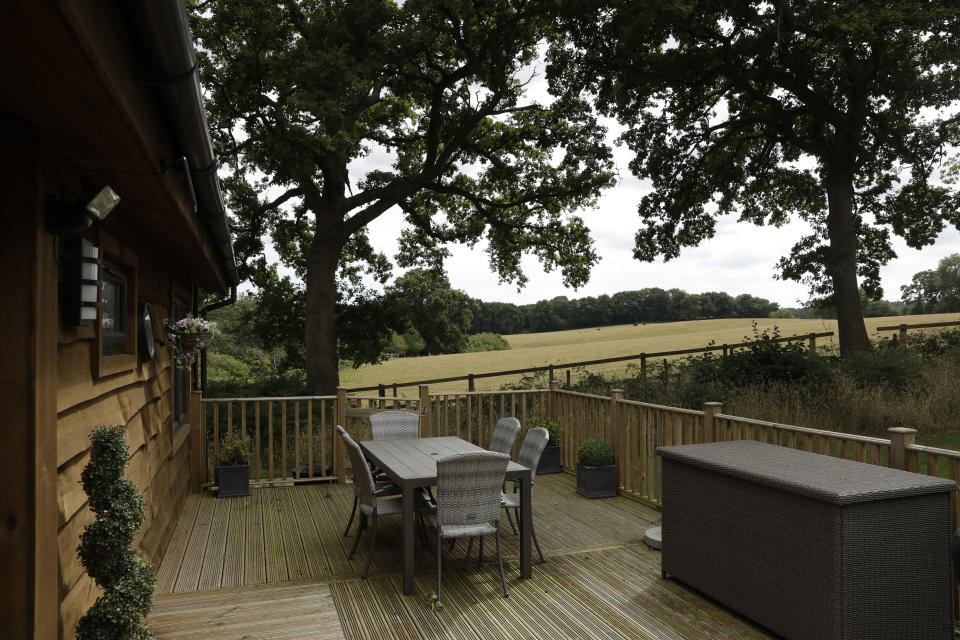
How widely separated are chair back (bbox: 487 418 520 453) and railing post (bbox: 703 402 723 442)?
153cm

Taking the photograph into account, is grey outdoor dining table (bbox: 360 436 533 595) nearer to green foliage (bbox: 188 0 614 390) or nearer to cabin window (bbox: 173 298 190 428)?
cabin window (bbox: 173 298 190 428)

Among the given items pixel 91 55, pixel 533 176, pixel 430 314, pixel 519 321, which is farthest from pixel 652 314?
pixel 91 55

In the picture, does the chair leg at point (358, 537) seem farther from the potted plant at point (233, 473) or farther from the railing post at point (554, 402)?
the railing post at point (554, 402)

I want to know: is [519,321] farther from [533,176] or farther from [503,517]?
[503,517]

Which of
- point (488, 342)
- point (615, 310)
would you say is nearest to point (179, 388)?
point (488, 342)

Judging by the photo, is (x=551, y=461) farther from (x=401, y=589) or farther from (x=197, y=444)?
(x=197, y=444)

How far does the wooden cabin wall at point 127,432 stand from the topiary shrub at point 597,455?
3877mm

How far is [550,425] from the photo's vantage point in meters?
7.48

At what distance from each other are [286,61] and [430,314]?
18.7 metres

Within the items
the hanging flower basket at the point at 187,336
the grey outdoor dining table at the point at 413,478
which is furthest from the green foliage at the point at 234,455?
the grey outdoor dining table at the point at 413,478

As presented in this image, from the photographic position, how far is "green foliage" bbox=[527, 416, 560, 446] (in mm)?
7469

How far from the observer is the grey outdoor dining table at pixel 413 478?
159 inches

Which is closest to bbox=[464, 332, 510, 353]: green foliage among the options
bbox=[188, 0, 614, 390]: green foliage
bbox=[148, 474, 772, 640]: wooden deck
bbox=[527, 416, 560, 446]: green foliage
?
bbox=[188, 0, 614, 390]: green foliage

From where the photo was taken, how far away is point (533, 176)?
14.1m
